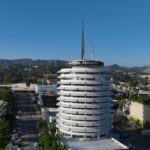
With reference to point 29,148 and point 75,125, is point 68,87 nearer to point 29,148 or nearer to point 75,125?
point 75,125

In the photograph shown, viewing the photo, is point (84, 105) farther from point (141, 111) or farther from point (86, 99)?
point (141, 111)

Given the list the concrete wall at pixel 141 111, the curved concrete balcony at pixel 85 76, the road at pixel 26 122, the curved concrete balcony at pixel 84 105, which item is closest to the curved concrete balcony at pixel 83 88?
the curved concrete balcony at pixel 85 76

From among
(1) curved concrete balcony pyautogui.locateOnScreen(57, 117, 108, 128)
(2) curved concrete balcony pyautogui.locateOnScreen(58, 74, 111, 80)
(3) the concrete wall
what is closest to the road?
(1) curved concrete balcony pyautogui.locateOnScreen(57, 117, 108, 128)

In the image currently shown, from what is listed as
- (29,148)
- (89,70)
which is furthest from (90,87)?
(29,148)

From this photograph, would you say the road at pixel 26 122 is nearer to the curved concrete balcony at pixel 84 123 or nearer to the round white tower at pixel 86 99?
the curved concrete balcony at pixel 84 123

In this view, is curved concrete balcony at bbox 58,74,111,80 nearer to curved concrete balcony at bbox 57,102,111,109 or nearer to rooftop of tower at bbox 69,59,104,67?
rooftop of tower at bbox 69,59,104,67

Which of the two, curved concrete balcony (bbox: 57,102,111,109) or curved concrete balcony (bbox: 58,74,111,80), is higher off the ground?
curved concrete balcony (bbox: 58,74,111,80)

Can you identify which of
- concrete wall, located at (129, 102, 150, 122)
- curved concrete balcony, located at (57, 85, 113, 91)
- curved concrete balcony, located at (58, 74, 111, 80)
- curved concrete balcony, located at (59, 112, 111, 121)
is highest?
curved concrete balcony, located at (58, 74, 111, 80)
